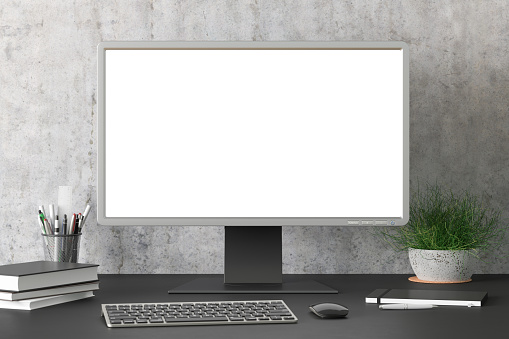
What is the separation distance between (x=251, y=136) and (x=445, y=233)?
0.53 m

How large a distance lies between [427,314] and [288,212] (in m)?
0.40

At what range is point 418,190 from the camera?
173 centimetres

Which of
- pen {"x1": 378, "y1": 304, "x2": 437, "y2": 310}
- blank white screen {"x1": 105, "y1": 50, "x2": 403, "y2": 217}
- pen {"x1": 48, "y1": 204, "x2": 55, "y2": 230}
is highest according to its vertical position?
blank white screen {"x1": 105, "y1": 50, "x2": 403, "y2": 217}

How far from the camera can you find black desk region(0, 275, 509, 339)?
3.35ft

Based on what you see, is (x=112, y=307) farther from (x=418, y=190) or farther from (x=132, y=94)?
(x=418, y=190)

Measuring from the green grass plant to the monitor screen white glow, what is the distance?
0.14 metres

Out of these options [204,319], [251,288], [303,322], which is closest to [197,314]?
[204,319]

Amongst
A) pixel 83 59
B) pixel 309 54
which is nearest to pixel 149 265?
pixel 83 59

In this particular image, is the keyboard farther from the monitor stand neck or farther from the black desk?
the monitor stand neck

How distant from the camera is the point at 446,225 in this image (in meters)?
1.54

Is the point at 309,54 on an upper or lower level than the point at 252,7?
lower

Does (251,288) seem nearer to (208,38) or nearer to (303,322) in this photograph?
(303,322)

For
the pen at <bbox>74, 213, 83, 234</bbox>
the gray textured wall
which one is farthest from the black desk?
the gray textured wall

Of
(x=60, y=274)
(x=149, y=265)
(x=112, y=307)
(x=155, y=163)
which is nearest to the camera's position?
(x=112, y=307)
